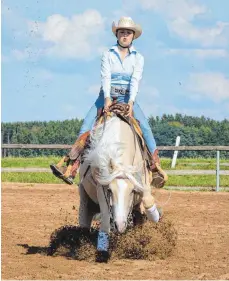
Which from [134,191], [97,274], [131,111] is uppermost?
[131,111]

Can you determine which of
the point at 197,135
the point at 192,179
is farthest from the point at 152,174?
the point at 197,135

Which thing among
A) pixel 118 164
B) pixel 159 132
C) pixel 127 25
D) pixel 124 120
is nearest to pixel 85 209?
pixel 124 120

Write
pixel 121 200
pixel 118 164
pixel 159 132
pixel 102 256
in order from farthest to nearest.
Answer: pixel 159 132 < pixel 102 256 < pixel 118 164 < pixel 121 200

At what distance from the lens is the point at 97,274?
6.88 meters

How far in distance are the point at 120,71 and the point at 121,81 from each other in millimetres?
113

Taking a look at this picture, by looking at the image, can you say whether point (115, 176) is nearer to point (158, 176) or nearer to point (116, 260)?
point (116, 260)

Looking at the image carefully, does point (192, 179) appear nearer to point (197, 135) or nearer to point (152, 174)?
point (152, 174)

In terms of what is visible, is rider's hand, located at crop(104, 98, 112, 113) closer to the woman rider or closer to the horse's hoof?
the woman rider

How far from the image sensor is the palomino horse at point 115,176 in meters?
7.14

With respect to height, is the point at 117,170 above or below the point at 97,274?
above

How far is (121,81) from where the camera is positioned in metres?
8.22

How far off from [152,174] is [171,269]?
1.56 m

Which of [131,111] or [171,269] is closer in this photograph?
[171,269]

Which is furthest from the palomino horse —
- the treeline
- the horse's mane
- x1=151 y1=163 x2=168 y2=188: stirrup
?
the treeline
